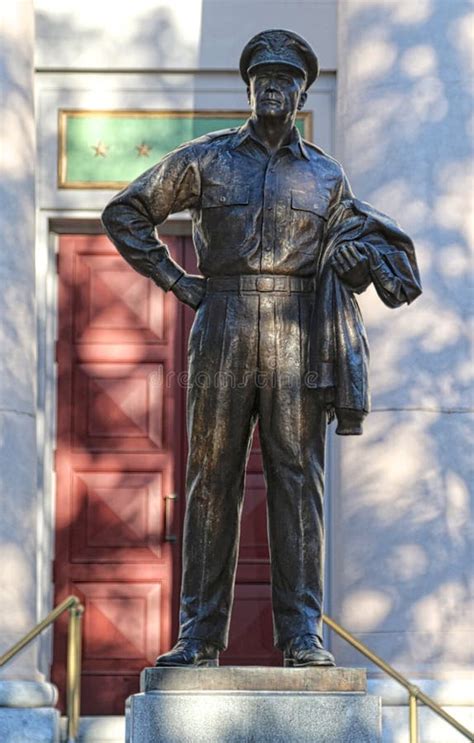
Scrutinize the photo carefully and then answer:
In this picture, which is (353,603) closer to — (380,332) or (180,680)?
(380,332)

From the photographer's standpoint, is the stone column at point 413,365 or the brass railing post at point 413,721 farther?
the stone column at point 413,365

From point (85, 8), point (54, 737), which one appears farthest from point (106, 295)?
point (54, 737)

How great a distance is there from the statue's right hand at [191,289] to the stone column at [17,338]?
17.4 feet

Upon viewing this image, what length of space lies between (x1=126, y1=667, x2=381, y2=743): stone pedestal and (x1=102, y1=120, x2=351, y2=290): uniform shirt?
5.67 feet

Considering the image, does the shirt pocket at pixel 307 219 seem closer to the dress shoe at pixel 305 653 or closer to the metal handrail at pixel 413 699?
the dress shoe at pixel 305 653

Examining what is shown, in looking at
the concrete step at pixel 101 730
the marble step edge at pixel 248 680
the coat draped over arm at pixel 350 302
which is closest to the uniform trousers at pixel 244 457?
the coat draped over arm at pixel 350 302

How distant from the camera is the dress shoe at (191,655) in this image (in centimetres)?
823

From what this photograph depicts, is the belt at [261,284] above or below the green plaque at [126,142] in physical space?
below

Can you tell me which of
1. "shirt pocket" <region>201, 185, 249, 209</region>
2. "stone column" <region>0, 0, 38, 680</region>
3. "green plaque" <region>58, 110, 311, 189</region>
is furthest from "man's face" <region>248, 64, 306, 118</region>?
"green plaque" <region>58, 110, 311, 189</region>

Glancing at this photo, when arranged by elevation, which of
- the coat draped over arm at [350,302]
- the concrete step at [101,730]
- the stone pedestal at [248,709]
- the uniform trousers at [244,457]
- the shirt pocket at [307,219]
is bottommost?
the concrete step at [101,730]

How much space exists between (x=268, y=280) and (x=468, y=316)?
5.62 m

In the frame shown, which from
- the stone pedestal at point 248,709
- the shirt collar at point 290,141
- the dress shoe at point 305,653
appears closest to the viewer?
the stone pedestal at point 248,709

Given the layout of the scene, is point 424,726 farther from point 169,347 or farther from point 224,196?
point 224,196

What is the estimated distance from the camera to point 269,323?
27.9 ft
